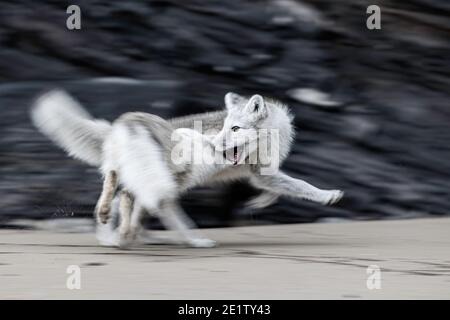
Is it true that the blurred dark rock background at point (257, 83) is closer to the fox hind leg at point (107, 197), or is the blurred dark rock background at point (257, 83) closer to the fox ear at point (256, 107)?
the fox ear at point (256, 107)

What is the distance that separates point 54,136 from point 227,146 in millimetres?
1266

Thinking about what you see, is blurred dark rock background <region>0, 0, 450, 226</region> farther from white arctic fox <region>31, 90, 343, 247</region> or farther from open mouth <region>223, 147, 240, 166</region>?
open mouth <region>223, 147, 240, 166</region>

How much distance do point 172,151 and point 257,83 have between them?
333cm

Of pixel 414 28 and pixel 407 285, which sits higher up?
pixel 414 28

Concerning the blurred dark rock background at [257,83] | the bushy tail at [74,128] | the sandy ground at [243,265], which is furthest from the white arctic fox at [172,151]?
the blurred dark rock background at [257,83]

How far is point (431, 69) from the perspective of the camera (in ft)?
34.8

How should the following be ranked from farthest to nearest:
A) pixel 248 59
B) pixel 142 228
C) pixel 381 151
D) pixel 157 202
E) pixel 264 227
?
pixel 248 59 < pixel 381 151 < pixel 264 227 < pixel 142 228 < pixel 157 202

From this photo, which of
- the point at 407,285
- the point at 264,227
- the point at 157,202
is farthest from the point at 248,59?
the point at 407,285

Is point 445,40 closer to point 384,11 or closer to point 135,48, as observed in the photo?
point 384,11

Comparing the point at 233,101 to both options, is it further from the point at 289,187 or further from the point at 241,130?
the point at 289,187

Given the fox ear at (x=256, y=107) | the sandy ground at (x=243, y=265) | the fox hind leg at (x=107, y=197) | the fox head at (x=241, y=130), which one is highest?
the fox ear at (x=256, y=107)

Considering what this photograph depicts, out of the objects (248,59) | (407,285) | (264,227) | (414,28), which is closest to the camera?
(407,285)

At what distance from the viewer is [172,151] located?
6.66 meters

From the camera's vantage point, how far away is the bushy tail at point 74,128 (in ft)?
22.9
